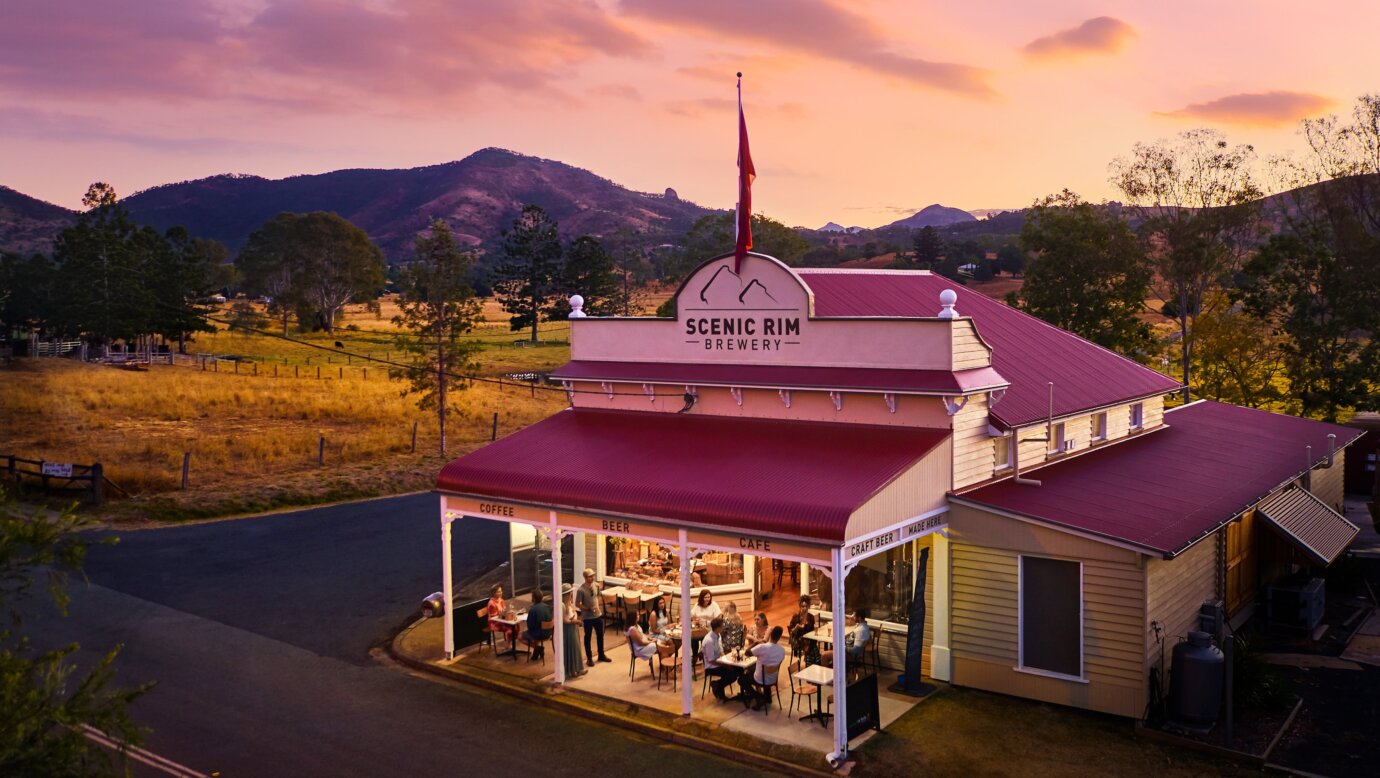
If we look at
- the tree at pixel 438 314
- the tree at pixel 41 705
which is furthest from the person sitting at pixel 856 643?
the tree at pixel 438 314

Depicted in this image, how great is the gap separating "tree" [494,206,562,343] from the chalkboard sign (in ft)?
257

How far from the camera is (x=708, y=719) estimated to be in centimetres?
1441

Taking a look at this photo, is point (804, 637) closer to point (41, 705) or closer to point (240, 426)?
point (41, 705)

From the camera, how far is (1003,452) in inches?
690

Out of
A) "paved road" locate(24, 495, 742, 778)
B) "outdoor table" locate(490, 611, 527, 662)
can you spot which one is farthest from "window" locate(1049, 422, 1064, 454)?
"outdoor table" locate(490, 611, 527, 662)

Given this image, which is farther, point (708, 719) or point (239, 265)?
point (239, 265)

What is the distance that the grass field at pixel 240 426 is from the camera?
3192 centimetres

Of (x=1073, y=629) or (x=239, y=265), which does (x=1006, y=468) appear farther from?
(x=239, y=265)

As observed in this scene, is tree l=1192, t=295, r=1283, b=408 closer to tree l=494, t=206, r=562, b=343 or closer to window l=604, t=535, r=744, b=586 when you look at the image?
window l=604, t=535, r=744, b=586

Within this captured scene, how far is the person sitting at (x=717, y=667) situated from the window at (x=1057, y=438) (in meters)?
7.43

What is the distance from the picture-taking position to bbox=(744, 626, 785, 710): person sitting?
47.7 ft

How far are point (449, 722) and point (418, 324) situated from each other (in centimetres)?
2810

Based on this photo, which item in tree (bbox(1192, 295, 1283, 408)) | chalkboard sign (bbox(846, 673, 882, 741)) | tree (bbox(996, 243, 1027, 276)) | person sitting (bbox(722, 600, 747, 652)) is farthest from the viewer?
tree (bbox(996, 243, 1027, 276))

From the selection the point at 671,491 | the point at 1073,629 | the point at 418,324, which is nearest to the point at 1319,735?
the point at 1073,629
